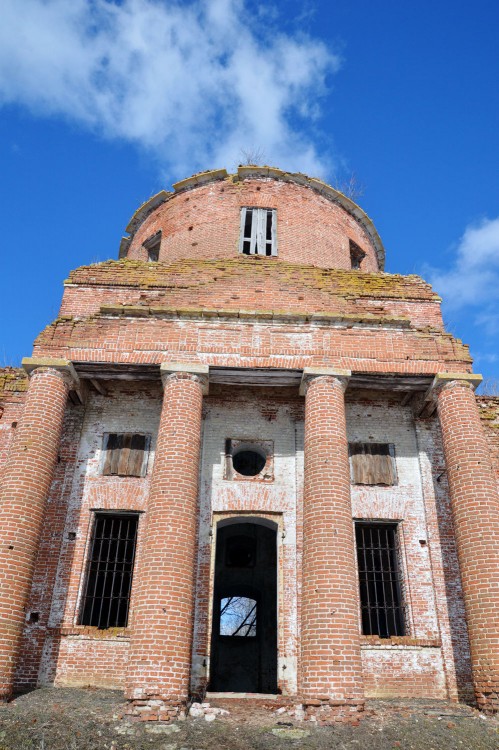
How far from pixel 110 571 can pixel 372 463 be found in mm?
5586

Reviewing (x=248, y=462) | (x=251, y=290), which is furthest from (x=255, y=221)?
(x=248, y=462)

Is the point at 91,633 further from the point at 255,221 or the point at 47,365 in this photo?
the point at 255,221

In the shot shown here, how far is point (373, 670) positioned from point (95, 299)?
896 centimetres

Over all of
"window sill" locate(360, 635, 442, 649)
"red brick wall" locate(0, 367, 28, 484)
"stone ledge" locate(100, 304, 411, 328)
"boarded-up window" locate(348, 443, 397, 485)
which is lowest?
"window sill" locate(360, 635, 442, 649)

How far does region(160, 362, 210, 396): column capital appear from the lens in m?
10.8

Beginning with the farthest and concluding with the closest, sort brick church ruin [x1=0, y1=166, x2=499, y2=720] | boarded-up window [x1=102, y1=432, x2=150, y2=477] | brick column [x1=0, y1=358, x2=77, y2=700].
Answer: boarded-up window [x1=102, y1=432, x2=150, y2=477], brick church ruin [x1=0, y1=166, x2=499, y2=720], brick column [x1=0, y1=358, x2=77, y2=700]

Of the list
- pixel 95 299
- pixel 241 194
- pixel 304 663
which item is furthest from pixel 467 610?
pixel 241 194

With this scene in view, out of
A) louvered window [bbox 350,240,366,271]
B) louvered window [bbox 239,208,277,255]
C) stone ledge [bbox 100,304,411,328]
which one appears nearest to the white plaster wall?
stone ledge [bbox 100,304,411,328]

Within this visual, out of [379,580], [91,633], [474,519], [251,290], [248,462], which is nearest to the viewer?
[474,519]

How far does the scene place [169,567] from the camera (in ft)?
28.9

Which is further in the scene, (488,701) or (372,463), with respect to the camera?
(372,463)

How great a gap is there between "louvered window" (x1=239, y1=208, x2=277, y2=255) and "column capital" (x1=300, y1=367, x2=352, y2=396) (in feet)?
→ 18.3

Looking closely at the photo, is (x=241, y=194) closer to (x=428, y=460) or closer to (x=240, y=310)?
(x=240, y=310)

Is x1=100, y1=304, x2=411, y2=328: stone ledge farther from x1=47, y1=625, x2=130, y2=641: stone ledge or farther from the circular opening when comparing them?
x1=47, y1=625, x2=130, y2=641: stone ledge
